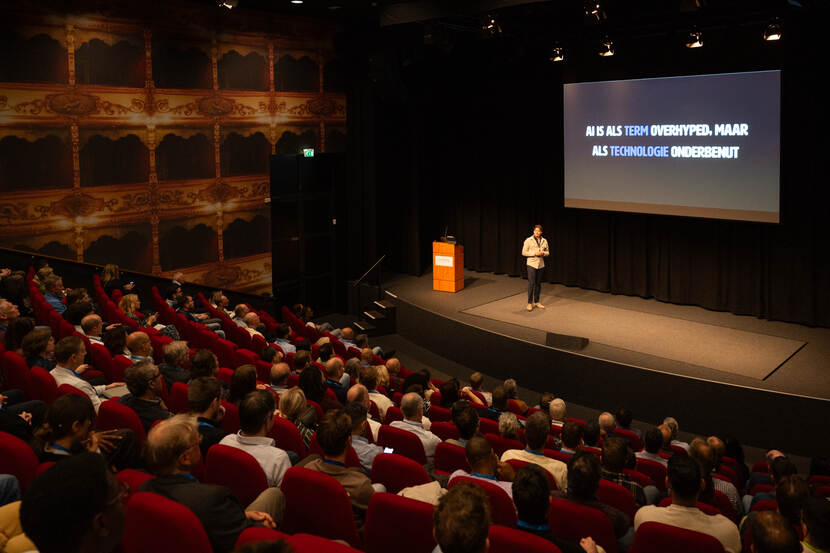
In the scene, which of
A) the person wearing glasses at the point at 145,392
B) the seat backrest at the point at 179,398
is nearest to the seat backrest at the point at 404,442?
the seat backrest at the point at 179,398

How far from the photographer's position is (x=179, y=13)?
10586 millimetres

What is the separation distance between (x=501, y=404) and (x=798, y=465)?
3.35 meters

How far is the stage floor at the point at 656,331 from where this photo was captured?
8102mm

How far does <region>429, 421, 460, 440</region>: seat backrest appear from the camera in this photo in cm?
494

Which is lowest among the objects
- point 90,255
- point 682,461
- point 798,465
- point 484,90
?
point 798,465

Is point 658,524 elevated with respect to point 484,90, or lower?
lower

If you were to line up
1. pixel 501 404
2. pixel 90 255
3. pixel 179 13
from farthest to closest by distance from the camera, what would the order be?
1. pixel 179 13
2. pixel 90 255
3. pixel 501 404

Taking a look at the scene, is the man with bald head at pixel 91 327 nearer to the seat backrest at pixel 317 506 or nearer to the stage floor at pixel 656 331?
the seat backrest at pixel 317 506

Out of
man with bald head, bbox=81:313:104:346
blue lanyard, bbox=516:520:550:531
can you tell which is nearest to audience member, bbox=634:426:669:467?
blue lanyard, bbox=516:520:550:531

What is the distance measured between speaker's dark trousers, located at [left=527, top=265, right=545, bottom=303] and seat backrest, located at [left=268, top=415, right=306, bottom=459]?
24.1 feet

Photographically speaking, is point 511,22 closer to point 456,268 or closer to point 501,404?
point 456,268

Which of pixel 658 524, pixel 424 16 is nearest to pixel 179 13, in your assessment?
pixel 424 16

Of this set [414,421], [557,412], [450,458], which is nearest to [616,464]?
[450,458]

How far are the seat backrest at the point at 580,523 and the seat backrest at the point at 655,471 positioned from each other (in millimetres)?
1859
